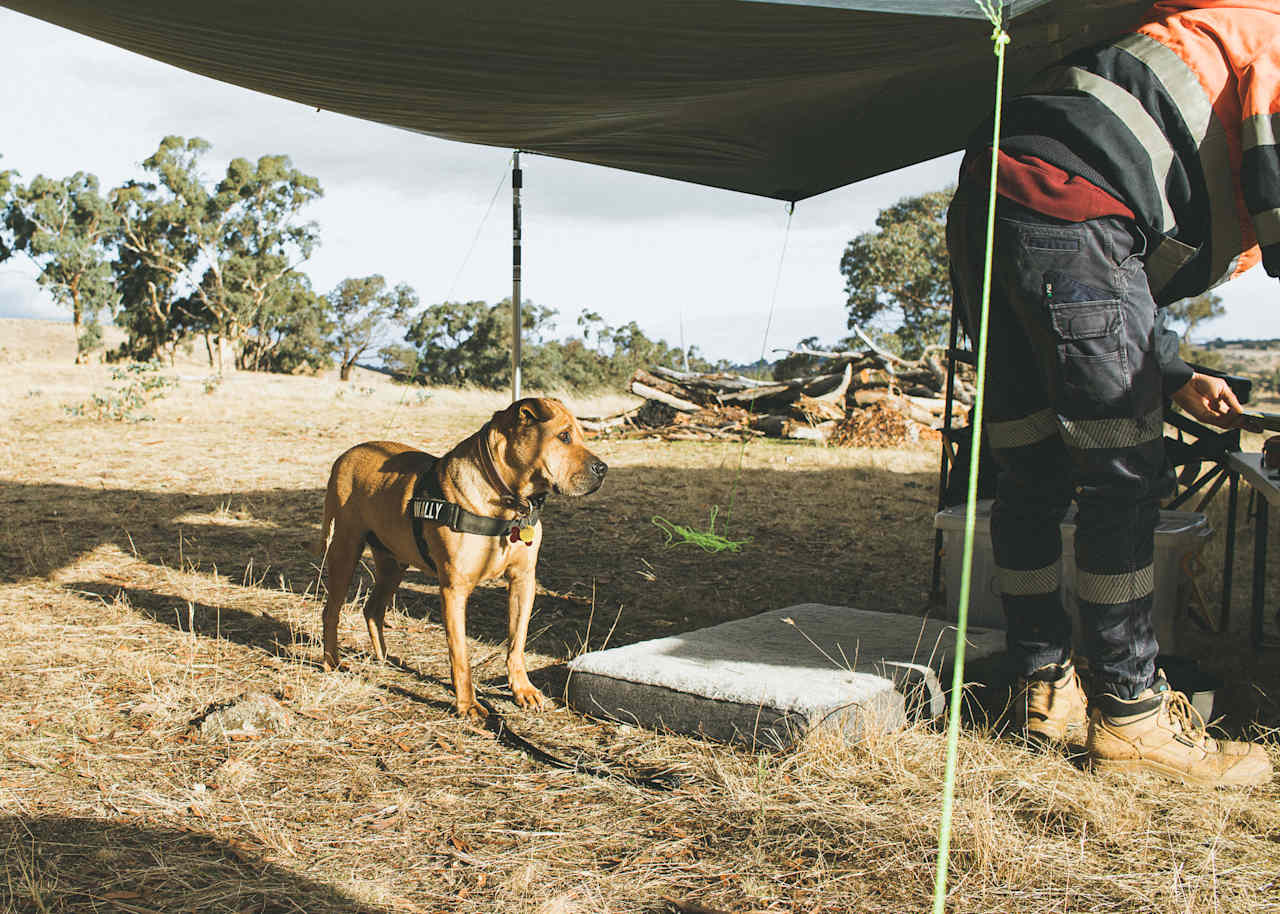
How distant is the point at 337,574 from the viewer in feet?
12.2

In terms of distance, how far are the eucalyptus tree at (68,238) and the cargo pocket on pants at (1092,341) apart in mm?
47692

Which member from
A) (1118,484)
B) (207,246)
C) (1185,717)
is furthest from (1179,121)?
(207,246)

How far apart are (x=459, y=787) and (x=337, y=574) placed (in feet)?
4.35

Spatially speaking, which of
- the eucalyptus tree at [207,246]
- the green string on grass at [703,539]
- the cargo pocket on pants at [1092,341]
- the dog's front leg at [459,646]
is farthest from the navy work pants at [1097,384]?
the eucalyptus tree at [207,246]

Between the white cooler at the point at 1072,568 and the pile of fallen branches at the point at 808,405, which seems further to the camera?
the pile of fallen branches at the point at 808,405

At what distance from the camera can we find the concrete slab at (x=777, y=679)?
281cm

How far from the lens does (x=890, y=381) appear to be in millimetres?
13086

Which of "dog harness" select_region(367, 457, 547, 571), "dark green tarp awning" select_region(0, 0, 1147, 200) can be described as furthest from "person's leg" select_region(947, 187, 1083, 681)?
"dog harness" select_region(367, 457, 547, 571)

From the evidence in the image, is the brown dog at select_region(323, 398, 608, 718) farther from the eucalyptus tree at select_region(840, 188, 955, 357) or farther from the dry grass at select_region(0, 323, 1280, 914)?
the eucalyptus tree at select_region(840, 188, 955, 357)

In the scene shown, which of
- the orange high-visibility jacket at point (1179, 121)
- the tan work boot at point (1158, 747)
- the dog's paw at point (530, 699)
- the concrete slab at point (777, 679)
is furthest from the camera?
the dog's paw at point (530, 699)

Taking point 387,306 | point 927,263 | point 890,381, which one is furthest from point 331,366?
point 890,381

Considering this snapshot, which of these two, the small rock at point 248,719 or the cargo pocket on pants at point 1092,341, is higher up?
the cargo pocket on pants at point 1092,341

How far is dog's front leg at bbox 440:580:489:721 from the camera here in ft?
10.6

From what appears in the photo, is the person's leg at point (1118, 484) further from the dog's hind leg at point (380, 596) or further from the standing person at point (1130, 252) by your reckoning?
the dog's hind leg at point (380, 596)
